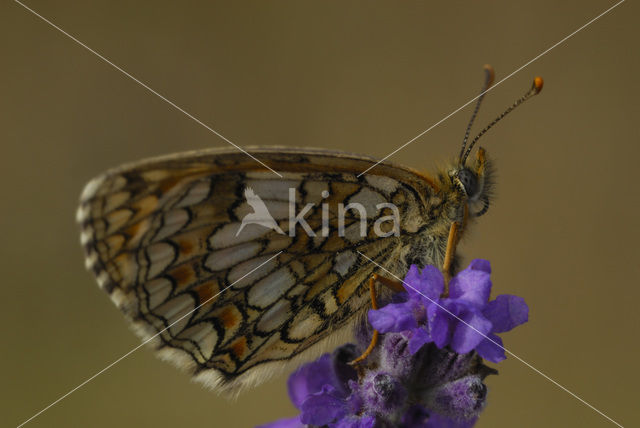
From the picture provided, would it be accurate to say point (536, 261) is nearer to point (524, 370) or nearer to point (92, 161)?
point (524, 370)

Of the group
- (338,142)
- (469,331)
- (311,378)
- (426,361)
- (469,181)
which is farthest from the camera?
(338,142)

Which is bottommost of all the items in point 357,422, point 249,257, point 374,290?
point 357,422

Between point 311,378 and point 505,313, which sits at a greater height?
point 505,313

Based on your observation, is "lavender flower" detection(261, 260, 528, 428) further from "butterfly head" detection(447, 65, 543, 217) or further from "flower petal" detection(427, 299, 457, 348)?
"butterfly head" detection(447, 65, 543, 217)

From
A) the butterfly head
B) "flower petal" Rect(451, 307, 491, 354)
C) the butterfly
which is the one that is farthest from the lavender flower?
the butterfly head

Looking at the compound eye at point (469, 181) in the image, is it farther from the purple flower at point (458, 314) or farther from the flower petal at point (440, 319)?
the flower petal at point (440, 319)

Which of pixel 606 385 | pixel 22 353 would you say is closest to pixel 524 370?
pixel 606 385

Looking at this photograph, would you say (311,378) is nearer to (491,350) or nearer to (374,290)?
(374,290)

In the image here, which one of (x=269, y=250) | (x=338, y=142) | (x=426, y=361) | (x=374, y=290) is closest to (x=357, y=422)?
(x=426, y=361)
